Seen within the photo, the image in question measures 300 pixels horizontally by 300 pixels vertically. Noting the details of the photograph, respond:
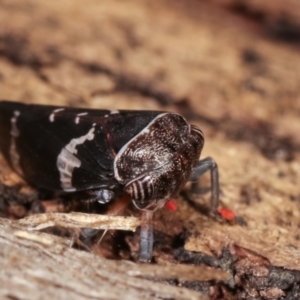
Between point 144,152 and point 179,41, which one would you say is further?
point 179,41

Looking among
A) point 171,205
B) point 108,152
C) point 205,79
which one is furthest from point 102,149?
Result: point 205,79

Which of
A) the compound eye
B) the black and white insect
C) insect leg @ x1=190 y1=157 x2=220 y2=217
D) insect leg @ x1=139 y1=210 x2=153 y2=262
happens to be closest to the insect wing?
the black and white insect

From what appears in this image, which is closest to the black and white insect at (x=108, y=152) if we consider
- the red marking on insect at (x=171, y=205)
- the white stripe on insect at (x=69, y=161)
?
the white stripe on insect at (x=69, y=161)

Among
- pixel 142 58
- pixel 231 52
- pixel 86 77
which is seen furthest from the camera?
pixel 231 52

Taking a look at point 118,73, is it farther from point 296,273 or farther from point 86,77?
point 296,273

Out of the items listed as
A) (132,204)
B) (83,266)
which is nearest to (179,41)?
(132,204)

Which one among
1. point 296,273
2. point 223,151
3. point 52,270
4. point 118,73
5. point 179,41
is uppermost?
point 179,41
